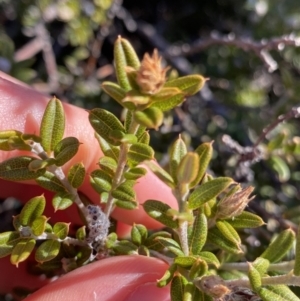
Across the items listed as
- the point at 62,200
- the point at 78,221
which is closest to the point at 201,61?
the point at 78,221

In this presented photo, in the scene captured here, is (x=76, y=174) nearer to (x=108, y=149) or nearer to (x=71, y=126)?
(x=108, y=149)

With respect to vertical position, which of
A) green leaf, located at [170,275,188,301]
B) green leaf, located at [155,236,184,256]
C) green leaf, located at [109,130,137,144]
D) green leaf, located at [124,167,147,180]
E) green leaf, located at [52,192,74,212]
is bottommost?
green leaf, located at [170,275,188,301]

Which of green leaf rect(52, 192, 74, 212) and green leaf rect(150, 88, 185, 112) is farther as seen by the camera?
green leaf rect(52, 192, 74, 212)

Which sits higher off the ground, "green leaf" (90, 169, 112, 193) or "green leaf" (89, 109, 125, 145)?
"green leaf" (89, 109, 125, 145)

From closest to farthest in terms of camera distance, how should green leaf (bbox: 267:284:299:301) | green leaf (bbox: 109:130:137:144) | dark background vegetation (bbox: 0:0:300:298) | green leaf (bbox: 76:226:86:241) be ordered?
green leaf (bbox: 109:130:137:144), green leaf (bbox: 267:284:299:301), green leaf (bbox: 76:226:86:241), dark background vegetation (bbox: 0:0:300:298)

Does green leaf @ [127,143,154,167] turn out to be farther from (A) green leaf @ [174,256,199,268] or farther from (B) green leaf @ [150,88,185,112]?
(A) green leaf @ [174,256,199,268]

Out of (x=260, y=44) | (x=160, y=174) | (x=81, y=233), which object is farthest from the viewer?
(x=260, y=44)

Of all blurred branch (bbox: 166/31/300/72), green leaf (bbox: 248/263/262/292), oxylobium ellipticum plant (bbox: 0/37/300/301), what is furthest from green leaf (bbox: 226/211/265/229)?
blurred branch (bbox: 166/31/300/72)
